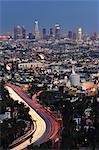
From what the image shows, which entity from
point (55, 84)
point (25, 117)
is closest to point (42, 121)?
point (25, 117)

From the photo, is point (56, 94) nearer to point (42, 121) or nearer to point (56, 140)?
point (42, 121)

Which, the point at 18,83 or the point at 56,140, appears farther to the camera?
the point at 18,83

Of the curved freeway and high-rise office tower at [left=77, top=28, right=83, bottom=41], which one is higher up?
high-rise office tower at [left=77, top=28, right=83, bottom=41]

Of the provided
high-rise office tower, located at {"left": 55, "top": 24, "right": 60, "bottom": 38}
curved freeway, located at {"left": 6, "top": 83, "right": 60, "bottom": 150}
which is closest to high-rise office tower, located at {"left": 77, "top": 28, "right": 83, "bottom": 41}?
high-rise office tower, located at {"left": 55, "top": 24, "right": 60, "bottom": 38}

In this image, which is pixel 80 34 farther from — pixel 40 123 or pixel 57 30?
pixel 40 123

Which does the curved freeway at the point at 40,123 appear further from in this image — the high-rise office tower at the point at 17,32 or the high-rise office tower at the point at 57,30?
the high-rise office tower at the point at 57,30

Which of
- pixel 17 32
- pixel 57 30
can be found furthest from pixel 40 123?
pixel 57 30

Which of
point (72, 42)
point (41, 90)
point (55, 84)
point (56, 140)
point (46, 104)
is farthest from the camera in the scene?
point (72, 42)

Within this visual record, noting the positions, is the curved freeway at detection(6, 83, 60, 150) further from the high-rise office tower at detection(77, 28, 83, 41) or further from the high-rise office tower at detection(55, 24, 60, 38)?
the high-rise office tower at detection(77, 28, 83, 41)
